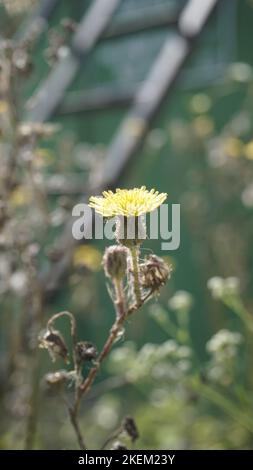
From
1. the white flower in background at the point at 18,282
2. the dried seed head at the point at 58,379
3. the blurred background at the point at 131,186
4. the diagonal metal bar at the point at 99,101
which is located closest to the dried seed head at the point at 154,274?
the dried seed head at the point at 58,379

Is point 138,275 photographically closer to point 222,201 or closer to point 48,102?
point 48,102

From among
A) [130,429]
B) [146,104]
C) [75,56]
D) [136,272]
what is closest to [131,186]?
[75,56]

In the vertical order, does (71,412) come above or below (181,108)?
below

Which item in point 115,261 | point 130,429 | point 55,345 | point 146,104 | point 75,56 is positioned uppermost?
point 75,56

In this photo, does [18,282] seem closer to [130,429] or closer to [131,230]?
[130,429]

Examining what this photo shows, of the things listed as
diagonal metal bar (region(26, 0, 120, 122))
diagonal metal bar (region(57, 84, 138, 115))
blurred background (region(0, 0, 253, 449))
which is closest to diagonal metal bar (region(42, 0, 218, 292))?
blurred background (region(0, 0, 253, 449))

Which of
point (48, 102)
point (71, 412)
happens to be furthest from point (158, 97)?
point (71, 412)
